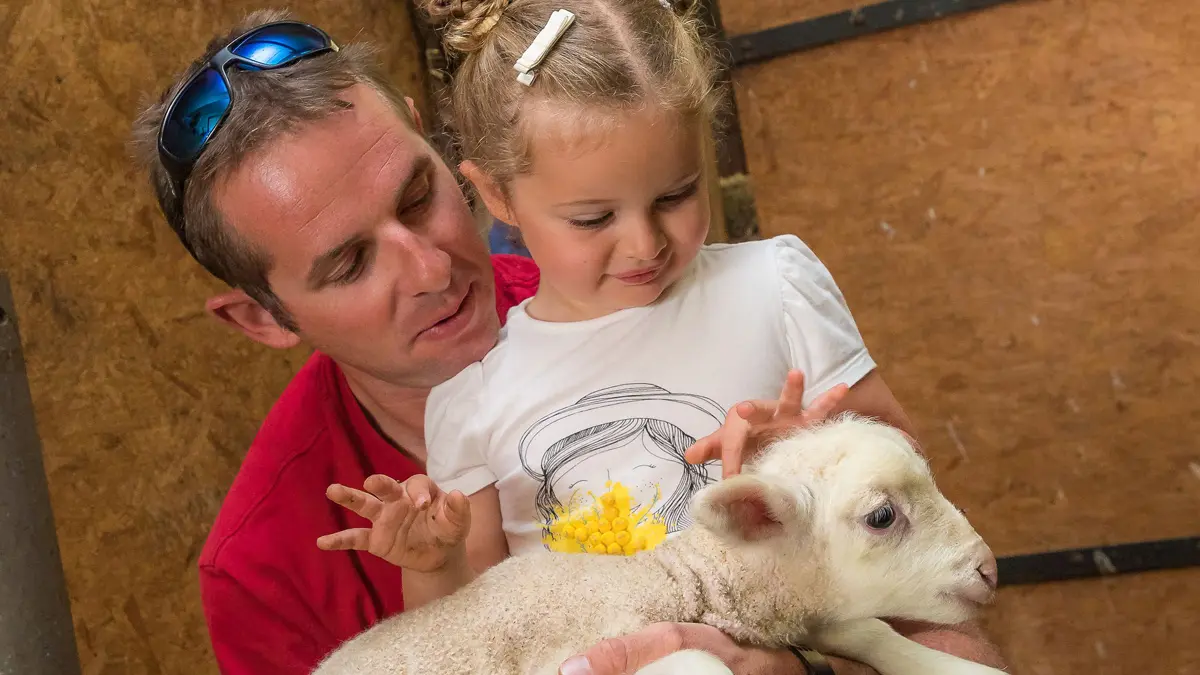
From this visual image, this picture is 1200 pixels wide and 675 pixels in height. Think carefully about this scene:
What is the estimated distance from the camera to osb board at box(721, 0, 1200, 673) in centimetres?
325

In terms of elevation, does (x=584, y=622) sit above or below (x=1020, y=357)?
above

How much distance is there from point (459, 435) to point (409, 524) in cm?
43

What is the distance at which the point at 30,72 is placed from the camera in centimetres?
266

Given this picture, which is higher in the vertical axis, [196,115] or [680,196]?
[196,115]

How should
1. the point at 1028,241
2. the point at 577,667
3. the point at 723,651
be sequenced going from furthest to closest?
1. the point at 1028,241
2. the point at 723,651
3. the point at 577,667

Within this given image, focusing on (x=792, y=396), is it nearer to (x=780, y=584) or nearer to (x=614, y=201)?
(x=780, y=584)

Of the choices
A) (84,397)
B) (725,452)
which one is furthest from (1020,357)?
(84,397)

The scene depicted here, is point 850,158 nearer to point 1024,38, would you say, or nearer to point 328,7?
point 1024,38

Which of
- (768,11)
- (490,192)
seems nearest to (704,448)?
(490,192)

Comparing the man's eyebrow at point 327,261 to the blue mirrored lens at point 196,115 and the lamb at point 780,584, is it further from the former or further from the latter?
the lamb at point 780,584

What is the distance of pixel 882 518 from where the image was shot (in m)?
1.48

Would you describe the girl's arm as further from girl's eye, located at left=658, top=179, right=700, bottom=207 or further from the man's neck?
girl's eye, located at left=658, top=179, right=700, bottom=207

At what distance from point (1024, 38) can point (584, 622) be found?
263cm

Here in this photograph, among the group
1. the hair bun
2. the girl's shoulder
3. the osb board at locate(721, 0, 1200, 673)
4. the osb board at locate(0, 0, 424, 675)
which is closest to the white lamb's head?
the girl's shoulder
